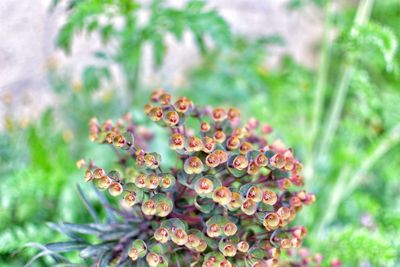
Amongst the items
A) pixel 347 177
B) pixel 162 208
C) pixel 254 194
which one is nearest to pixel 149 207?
pixel 162 208

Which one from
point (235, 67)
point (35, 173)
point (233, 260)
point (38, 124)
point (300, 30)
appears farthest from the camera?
point (300, 30)

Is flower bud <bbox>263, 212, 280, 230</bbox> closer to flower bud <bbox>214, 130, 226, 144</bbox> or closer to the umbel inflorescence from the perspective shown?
the umbel inflorescence

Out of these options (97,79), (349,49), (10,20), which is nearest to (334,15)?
(349,49)

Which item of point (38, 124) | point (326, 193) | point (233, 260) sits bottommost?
point (326, 193)

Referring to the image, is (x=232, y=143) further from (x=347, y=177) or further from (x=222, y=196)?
(x=347, y=177)

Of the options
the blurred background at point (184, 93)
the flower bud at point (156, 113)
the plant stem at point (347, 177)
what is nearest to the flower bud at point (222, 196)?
the flower bud at point (156, 113)

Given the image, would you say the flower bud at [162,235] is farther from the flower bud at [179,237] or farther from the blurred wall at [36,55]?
the blurred wall at [36,55]

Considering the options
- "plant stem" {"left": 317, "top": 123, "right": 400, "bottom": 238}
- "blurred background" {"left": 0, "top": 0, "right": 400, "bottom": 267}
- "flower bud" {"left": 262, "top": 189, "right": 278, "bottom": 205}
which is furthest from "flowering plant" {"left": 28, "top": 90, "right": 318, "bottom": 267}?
"plant stem" {"left": 317, "top": 123, "right": 400, "bottom": 238}

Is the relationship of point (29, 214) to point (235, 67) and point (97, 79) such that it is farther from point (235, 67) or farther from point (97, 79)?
point (235, 67)
